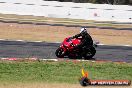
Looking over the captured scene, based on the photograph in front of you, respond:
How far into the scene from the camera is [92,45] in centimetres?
2144

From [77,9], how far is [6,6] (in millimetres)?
11510

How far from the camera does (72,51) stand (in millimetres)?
21141

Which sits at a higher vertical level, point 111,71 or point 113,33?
point 111,71

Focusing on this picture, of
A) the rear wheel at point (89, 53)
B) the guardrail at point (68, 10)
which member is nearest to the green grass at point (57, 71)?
the rear wheel at point (89, 53)

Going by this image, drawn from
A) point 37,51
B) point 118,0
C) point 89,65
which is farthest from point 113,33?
point 118,0

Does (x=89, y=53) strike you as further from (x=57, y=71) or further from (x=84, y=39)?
(x=57, y=71)

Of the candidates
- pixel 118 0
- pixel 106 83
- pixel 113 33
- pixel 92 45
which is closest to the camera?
pixel 106 83

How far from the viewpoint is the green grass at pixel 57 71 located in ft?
50.4

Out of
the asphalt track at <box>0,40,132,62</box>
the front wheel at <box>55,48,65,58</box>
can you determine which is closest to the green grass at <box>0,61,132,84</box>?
the front wheel at <box>55,48,65,58</box>

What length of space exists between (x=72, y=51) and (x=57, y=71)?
14.4 ft

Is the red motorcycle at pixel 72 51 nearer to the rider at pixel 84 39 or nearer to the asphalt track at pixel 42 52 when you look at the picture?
the rider at pixel 84 39

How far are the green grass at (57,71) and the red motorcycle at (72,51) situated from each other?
6.54ft

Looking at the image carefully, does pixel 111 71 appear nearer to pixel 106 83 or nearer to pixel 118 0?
pixel 106 83

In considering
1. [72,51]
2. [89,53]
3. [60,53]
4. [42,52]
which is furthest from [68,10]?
[72,51]
